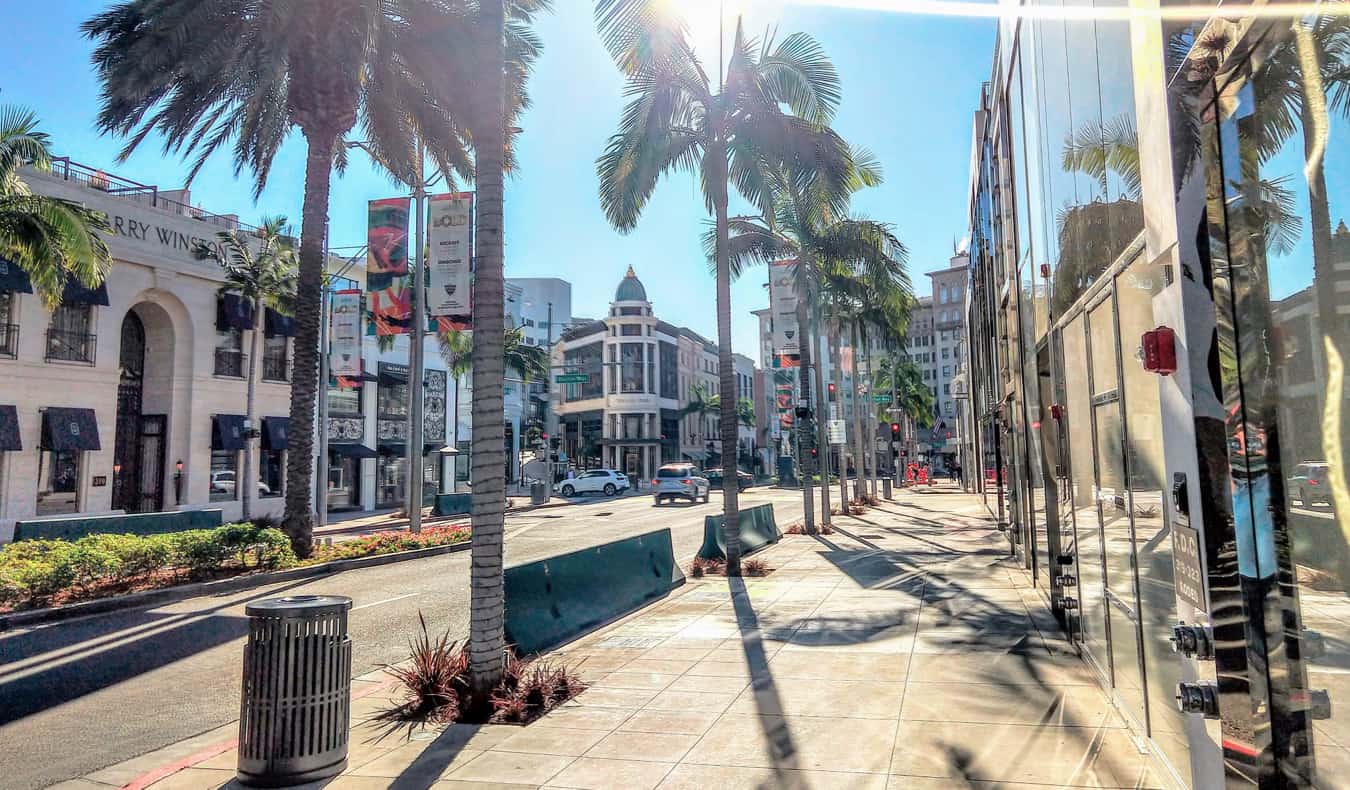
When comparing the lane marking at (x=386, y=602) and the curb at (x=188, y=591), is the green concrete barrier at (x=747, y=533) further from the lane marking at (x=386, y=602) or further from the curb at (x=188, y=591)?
the curb at (x=188, y=591)

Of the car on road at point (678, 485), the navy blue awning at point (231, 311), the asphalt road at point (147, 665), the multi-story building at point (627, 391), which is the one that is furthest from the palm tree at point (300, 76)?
the multi-story building at point (627, 391)

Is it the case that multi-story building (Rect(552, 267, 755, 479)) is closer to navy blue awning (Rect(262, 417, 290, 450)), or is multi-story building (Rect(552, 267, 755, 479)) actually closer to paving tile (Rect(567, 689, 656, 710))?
navy blue awning (Rect(262, 417, 290, 450))

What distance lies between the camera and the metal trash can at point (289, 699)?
16.6 ft

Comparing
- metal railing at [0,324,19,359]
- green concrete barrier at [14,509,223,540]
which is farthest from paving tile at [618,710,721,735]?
metal railing at [0,324,19,359]

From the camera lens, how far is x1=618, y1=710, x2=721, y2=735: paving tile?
5.93 meters

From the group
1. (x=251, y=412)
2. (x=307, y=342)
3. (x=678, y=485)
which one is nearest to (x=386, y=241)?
(x=307, y=342)

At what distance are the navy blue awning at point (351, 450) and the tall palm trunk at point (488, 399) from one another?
31919 mm

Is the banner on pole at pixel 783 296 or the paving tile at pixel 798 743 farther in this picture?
the banner on pole at pixel 783 296

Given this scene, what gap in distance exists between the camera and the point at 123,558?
13.1 meters

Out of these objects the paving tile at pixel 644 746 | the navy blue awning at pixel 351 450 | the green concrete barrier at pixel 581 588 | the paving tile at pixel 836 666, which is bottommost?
the paving tile at pixel 644 746

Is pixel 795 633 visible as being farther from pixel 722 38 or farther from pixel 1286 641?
pixel 722 38

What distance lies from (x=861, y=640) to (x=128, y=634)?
9122 mm

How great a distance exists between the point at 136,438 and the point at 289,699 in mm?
30084

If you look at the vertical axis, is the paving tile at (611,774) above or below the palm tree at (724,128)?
below
